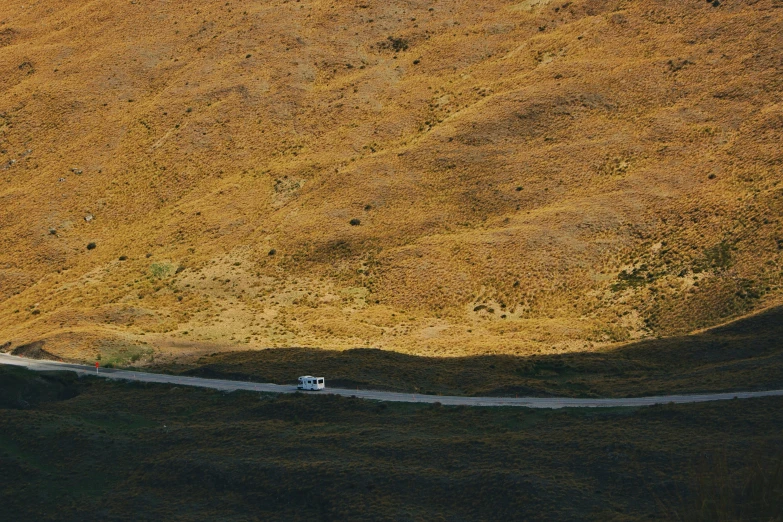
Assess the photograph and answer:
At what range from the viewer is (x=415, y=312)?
277 feet

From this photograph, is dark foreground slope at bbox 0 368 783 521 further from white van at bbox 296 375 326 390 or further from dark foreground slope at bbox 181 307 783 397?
dark foreground slope at bbox 181 307 783 397

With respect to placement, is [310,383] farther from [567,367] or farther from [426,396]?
[567,367]

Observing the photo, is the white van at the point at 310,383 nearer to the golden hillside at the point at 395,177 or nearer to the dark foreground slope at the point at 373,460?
the dark foreground slope at the point at 373,460

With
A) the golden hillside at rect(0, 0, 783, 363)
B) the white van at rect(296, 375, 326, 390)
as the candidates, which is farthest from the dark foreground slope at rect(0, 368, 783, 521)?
the golden hillside at rect(0, 0, 783, 363)

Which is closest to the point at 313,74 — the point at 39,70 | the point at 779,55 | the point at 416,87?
the point at 416,87

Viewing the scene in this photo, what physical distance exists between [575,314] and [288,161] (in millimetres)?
43187

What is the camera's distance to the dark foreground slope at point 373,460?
1725 inches

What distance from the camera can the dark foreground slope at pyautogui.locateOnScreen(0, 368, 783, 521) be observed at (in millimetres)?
43812

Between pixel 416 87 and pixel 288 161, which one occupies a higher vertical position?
pixel 416 87

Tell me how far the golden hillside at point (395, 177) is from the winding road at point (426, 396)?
22.4 ft

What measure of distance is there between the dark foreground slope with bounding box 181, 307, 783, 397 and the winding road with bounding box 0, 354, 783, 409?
1309 millimetres

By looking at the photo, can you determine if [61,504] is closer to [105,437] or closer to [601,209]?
[105,437]

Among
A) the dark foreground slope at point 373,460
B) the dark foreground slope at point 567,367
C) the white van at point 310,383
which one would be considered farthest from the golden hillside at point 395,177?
the dark foreground slope at point 373,460

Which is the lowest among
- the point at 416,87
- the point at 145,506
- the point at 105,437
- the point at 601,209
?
the point at 145,506
